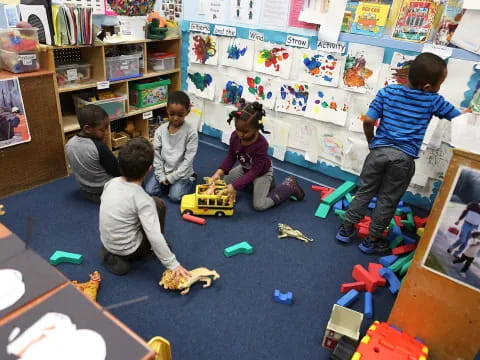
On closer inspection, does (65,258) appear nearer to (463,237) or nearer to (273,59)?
(463,237)

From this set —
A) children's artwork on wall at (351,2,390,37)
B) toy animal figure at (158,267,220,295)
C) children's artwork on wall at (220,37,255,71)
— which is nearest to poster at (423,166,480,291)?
toy animal figure at (158,267,220,295)

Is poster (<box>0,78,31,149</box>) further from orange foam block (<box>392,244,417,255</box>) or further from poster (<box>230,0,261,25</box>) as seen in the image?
orange foam block (<box>392,244,417,255</box>)

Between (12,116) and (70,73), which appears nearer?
(12,116)

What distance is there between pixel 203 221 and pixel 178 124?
30.3 inches

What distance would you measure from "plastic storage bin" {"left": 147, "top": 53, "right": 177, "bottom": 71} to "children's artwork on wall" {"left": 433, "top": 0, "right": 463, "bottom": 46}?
232cm

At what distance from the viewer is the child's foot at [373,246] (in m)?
2.37

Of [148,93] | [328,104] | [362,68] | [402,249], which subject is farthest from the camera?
[148,93]

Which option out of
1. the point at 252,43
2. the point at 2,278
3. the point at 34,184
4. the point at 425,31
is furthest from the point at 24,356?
the point at 252,43

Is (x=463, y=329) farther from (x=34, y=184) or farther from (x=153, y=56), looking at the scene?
(x=153, y=56)

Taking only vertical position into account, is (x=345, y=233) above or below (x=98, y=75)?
below

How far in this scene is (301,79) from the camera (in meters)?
2.97

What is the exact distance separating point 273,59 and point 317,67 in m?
0.40

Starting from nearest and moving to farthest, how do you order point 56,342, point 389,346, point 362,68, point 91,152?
point 56,342 → point 389,346 → point 91,152 → point 362,68

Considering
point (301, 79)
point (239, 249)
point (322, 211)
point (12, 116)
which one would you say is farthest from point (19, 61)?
point (322, 211)
